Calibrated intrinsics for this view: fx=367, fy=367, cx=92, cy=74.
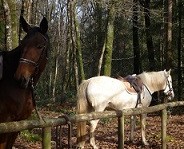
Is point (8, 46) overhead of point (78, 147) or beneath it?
overhead

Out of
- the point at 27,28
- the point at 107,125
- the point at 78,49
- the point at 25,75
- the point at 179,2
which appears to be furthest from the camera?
the point at 179,2

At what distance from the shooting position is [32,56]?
4.86 meters

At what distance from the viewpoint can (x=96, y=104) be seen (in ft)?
30.0

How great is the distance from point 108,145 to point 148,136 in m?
1.93

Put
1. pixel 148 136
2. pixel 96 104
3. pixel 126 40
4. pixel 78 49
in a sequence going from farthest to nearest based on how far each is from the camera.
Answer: pixel 126 40, pixel 78 49, pixel 148 136, pixel 96 104

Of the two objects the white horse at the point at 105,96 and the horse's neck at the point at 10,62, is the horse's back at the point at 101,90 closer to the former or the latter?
the white horse at the point at 105,96

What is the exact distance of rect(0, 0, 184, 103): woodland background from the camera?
49.3 feet

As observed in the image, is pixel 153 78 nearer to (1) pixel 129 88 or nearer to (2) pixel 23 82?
(1) pixel 129 88

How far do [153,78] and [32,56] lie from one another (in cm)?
610

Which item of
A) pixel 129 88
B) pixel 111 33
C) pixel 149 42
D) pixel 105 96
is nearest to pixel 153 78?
pixel 129 88

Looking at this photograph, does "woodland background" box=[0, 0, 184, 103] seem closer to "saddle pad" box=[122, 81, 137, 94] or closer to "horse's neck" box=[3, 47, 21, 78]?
"saddle pad" box=[122, 81, 137, 94]

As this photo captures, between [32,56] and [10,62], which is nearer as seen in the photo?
[32,56]

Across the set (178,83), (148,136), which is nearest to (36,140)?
(148,136)

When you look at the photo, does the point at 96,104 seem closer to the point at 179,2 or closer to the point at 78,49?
the point at 78,49
